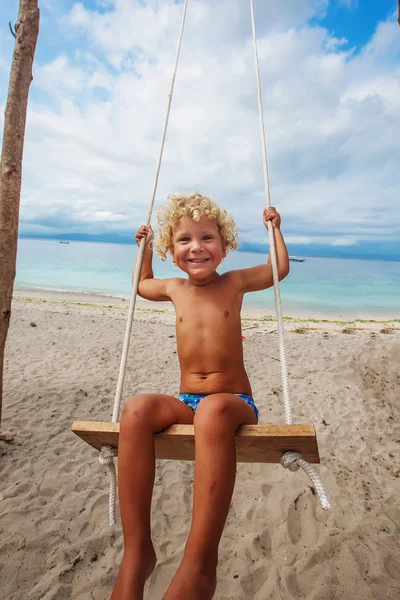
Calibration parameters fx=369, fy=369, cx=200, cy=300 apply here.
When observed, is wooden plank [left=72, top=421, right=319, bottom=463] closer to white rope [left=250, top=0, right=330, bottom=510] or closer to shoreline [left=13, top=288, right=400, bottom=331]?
white rope [left=250, top=0, right=330, bottom=510]

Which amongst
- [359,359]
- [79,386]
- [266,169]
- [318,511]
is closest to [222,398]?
[266,169]

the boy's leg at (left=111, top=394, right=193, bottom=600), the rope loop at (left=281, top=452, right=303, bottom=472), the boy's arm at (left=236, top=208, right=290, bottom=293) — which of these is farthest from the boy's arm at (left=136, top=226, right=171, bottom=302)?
the rope loop at (left=281, top=452, right=303, bottom=472)

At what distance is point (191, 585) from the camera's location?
1083mm

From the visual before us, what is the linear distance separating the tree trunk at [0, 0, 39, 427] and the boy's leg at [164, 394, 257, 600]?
1991mm

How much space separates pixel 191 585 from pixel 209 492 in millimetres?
249

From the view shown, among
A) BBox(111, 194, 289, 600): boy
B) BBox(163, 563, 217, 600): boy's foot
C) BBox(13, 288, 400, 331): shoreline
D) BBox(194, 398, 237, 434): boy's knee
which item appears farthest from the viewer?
BBox(13, 288, 400, 331): shoreline

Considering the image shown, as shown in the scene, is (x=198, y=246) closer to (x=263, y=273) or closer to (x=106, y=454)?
(x=263, y=273)

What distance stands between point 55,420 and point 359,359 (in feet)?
14.1

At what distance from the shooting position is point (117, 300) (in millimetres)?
15742

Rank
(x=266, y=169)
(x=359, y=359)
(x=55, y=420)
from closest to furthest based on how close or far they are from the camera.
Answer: (x=266, y=169), (x=55, y=420), (x=359, y=359)

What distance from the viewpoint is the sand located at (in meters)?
1.97

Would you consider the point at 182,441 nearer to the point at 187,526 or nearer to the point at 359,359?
the point at 187,526

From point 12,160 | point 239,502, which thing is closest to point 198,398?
point 239,502

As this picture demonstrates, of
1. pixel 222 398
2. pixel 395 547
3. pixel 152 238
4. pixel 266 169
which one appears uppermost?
pixel 266 169
